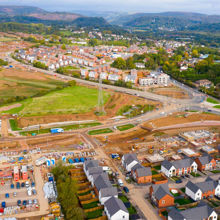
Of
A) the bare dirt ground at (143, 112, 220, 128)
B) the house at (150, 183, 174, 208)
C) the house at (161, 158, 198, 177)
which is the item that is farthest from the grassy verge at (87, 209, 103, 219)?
the bare dirt ground at (143, 112, 220, 128)

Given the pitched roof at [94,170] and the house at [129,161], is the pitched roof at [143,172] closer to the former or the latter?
the house at [129,161]

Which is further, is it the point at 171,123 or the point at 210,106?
the point at 210,106

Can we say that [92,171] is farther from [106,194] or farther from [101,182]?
[106,194]

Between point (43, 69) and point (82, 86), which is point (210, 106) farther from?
point (43, 69)

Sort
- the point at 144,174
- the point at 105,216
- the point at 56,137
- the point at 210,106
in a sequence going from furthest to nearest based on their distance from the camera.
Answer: the point at 210,106 → the point at 56,137 → the point at 144,174 → the point at 105,216

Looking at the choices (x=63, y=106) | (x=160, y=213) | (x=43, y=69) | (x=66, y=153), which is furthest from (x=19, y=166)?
(x=43, y=69)

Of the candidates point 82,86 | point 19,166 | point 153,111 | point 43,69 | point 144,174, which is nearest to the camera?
point 144,174
